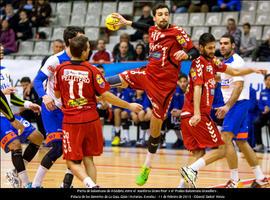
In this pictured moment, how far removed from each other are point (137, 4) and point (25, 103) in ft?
41.9

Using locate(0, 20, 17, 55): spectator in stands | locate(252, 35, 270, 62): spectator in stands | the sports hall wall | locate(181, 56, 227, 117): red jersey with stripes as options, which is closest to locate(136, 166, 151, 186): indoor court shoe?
locate(181, 56, 227, 117): red jersey with stripes

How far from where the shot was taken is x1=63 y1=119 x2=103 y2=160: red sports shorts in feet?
28.3

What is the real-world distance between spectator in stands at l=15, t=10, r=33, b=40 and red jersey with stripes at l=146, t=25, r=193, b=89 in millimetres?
13100

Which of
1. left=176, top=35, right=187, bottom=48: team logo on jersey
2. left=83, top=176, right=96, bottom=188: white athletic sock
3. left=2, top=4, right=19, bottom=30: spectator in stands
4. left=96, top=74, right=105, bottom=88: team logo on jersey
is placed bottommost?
left=83, top=176, right=96, bottom=188: white athletic sock

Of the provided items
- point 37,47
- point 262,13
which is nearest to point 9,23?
point 37,47

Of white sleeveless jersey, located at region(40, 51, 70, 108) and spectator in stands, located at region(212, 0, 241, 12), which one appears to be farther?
spectator in stands, located at region(212, 0, 241, 12)

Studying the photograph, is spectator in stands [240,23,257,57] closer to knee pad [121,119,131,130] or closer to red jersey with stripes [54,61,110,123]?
knee pad [121,119,131,130]

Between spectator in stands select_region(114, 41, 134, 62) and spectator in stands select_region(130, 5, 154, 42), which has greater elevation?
spectator in stands select_region(130, 5, 154, 42)

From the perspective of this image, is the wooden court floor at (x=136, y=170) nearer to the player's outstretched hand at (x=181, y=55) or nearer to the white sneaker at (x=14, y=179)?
the white sneaker at (x=14, y=179)

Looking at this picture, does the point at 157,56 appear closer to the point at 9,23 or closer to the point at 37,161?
the point at 37,161

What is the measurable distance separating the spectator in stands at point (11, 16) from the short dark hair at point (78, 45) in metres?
15.0

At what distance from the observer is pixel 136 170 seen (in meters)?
13.1

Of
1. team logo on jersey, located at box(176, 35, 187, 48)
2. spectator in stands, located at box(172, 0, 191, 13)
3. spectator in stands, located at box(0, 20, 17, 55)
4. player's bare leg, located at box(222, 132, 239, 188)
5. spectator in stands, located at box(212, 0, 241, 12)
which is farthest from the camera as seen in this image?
spectator in stands, located at box(0, 20, 17, 55)

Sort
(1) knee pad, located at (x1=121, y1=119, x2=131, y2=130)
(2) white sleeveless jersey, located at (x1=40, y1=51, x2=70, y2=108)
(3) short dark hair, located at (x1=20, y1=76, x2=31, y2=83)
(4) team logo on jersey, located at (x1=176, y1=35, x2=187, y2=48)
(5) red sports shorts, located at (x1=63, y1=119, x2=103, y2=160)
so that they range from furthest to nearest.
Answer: (3) short dark hair, located at (x1=20, y1=76, x2=31, y2=83) → (1) knee pad, located at (x1=121, y1=119, x2=131, y2=130) → (4) team logo on jersey, located at (x1=176, y1=35, x2=187, y2=48) → (2) white sleeveless jersey, located at (x1=40, y1=51, x2=70, y2=108) → (5) red sports shorts, located at (x1=63, y1=119, x2=103, y2=160)
